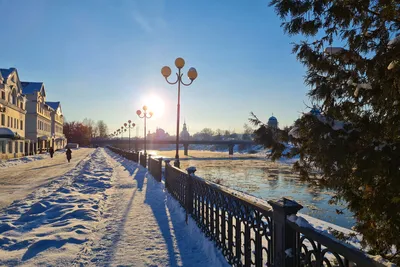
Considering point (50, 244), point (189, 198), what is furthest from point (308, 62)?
point (50, 244)

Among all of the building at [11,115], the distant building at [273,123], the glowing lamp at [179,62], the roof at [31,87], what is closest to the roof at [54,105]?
the roof at [31,87]

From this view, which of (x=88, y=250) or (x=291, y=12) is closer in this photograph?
(x=291, y=12)

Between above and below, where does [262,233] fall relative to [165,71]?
below

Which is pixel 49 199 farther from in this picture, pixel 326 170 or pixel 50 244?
pixel 326 170

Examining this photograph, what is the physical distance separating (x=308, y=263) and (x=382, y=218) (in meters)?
0.79

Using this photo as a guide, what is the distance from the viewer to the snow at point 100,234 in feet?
14.4

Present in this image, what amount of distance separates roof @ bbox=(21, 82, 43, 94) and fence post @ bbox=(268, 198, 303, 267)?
2052 inches

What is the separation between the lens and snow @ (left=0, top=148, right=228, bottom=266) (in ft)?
14.4

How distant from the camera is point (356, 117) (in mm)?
2520

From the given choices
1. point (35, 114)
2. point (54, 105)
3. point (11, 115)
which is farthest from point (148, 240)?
point (54, 105)

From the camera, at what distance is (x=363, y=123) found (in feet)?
7.97

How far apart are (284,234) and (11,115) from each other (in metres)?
39.1

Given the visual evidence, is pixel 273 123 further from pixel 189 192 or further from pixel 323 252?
pixel 189 192

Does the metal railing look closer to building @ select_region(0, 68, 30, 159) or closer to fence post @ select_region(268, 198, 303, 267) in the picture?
fence post @ select_region(268, 198, 303, 267)
